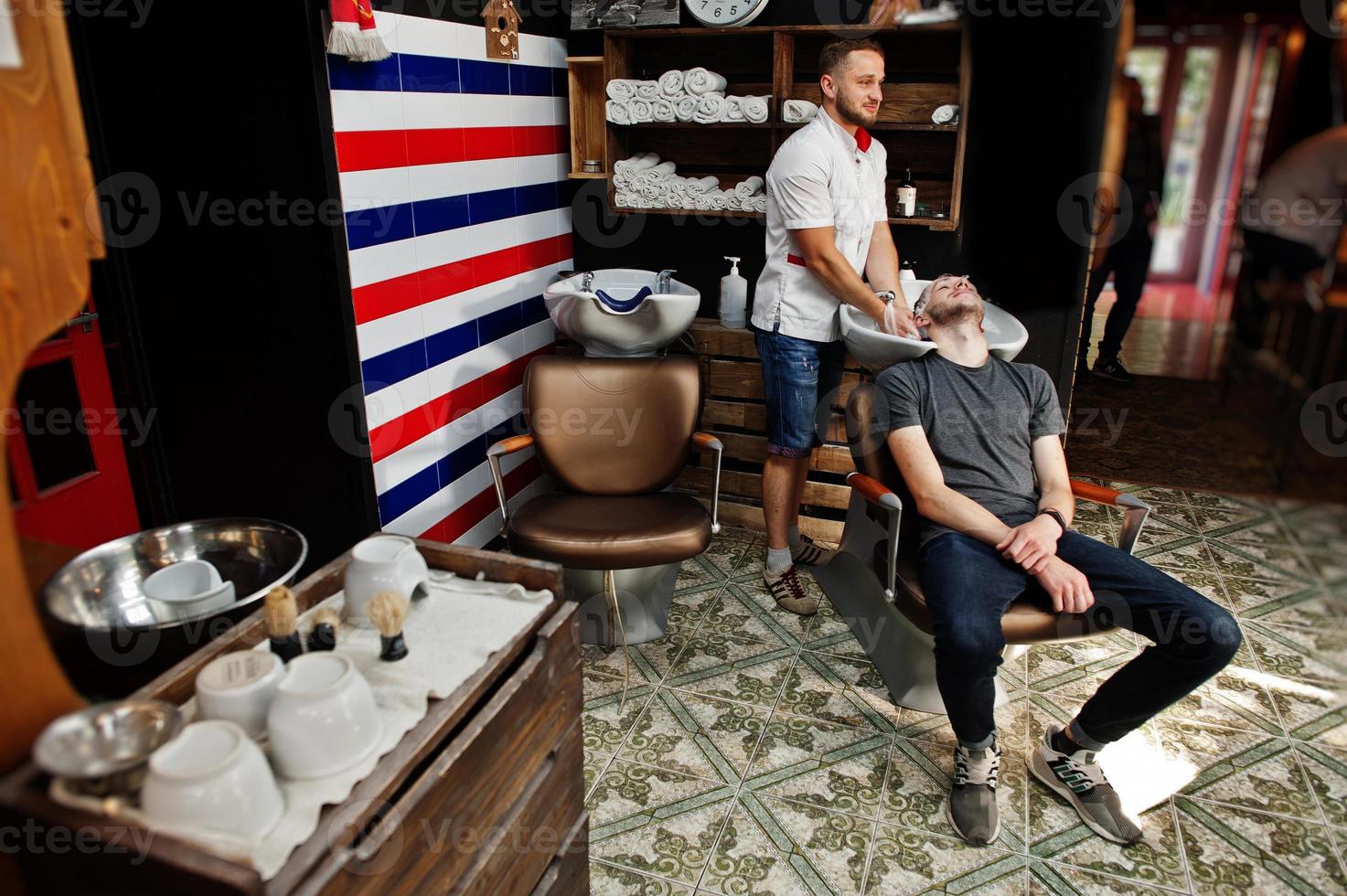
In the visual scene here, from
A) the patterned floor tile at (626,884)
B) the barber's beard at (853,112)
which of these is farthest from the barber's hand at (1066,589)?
the barber's beard at (853,112)

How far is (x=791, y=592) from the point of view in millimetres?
3338

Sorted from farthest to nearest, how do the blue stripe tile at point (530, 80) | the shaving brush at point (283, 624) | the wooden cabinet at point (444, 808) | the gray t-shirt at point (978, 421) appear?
1. the blue stripe tile at point (530, 80)
2. the gray t-shirt at point (978, 421)
3. the shaving brush at point (283, 624)
4. the wooden cabinet at point (444, 808)

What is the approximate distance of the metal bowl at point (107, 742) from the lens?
1056 millimetres

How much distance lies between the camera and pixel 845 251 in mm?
3201

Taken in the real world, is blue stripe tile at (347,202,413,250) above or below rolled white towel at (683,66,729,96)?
below

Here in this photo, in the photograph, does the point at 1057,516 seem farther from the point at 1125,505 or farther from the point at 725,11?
the point at 725,11

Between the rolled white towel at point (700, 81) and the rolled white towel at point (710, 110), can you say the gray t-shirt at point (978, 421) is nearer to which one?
the rolled white towel at point (710, 110)

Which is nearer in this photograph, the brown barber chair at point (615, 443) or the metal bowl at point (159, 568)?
the metal bowl at point (159, 568)

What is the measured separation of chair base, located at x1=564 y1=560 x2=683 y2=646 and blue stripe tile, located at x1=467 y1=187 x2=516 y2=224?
4.41ft

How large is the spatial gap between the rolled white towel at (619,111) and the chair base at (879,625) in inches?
71.3

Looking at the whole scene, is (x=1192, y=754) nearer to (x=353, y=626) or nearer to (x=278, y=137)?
(x=353, y=626)

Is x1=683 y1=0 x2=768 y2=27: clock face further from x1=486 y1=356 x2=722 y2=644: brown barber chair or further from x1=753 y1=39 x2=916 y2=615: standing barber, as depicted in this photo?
x1=486 y1=356 x2=722 y2=644: brown barber chair

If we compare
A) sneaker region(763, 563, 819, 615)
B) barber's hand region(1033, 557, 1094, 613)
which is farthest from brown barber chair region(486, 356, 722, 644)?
barber's hand region(1033, 557, 1094, 613)

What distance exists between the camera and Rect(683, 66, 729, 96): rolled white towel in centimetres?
349
